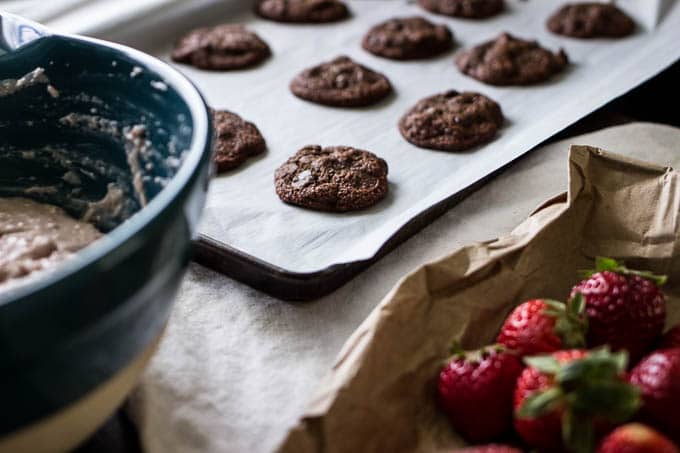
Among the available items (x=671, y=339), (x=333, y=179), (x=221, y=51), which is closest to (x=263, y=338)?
(x=333, y=179)

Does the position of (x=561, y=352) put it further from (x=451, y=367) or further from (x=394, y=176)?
(x=394, y=176)

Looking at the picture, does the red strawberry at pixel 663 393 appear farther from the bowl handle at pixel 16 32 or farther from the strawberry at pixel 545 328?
the bowl handle at pixel 16 32

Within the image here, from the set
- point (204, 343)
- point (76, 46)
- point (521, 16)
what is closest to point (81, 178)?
point (76, 46)

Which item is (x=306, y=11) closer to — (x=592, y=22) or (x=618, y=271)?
(x=592, y=22)

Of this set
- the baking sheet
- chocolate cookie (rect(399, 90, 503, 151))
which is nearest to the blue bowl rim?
the baking sheet

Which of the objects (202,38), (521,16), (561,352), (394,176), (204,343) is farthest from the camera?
(521,16)
